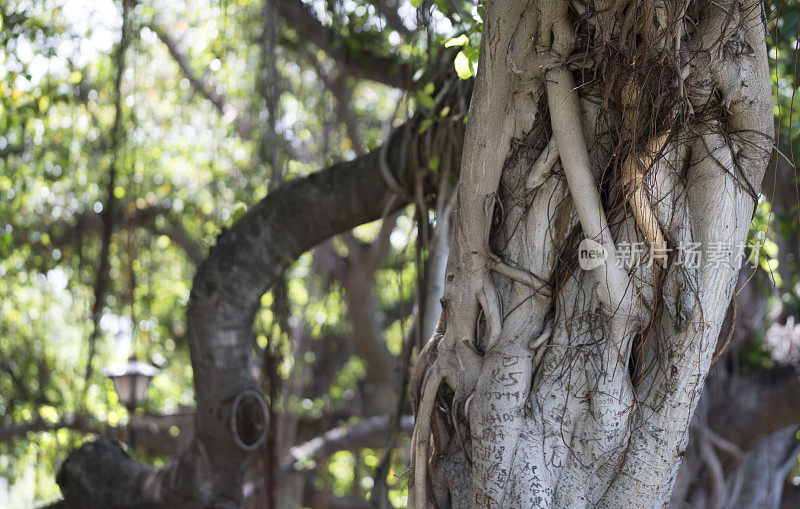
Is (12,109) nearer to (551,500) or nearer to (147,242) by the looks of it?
(147,242)

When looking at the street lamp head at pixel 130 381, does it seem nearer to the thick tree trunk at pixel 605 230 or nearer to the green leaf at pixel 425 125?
the green leaf at pixel 425 125

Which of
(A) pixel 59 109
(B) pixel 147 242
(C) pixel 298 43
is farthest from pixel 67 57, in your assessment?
(B) pixel 147 242

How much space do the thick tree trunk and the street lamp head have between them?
2.84 m

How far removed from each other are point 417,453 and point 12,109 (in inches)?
125

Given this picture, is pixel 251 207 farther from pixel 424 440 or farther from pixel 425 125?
pixel 424 440

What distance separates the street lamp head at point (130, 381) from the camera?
13.0ft

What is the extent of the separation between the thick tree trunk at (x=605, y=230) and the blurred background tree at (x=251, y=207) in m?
0.31

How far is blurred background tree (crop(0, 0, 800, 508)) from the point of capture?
8.26ft

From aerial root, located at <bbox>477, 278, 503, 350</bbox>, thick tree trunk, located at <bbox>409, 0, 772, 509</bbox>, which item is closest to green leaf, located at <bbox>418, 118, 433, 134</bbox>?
thick tree trunk, located at <bbox>409, 0, 772, 509</bbox>

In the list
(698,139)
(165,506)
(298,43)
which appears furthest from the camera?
(298,43)

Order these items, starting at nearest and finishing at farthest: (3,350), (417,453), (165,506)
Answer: (417,453) → (165,506) → (3,350)

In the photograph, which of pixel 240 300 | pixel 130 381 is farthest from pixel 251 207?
pixel 130 381

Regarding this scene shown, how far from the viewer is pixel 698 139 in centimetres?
140

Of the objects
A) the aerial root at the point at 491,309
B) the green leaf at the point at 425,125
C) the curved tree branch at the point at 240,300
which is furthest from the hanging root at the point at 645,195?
the curved tree branch at the point at 240,300
